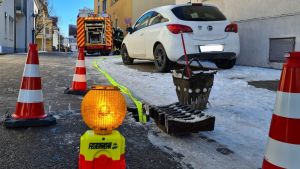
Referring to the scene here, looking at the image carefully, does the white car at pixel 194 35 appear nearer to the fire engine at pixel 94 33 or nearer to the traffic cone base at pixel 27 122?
the traffic cone base at pixel 27 122

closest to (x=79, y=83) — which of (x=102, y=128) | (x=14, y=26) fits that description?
(x=102, y=128)

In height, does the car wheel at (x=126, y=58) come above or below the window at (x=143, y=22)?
below

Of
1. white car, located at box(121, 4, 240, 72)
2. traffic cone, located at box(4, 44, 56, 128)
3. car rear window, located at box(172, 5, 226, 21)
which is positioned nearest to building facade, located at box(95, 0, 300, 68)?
white car, located at box(121, 4, 240, 72)

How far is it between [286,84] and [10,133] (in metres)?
2.79

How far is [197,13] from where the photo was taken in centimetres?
903

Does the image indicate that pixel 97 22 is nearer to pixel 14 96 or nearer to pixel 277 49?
pixel 277 49

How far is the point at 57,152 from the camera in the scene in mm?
3498

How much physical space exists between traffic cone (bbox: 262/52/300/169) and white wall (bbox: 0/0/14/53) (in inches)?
1037

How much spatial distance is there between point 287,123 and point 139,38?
910cm

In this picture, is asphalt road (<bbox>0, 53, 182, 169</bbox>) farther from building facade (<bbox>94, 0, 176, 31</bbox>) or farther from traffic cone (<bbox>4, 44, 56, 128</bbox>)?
building facade (<bbox>94, 0, 176, 31</bbox>)

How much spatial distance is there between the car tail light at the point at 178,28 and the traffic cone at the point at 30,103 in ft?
14.7

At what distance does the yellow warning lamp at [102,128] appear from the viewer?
226 centimetres

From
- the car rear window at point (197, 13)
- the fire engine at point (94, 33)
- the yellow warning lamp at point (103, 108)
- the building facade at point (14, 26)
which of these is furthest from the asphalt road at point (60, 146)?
the building facade at point (14, 26)

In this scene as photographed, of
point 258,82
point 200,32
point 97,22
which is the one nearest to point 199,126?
point 258,82
